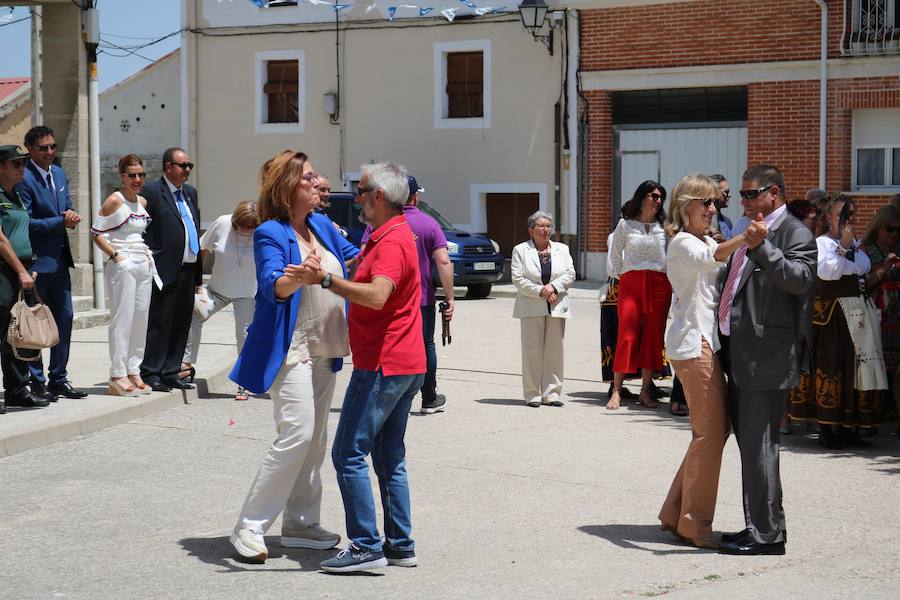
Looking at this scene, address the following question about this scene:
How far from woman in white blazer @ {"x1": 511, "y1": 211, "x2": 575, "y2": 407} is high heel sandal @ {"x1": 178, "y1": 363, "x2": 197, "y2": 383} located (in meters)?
2.83

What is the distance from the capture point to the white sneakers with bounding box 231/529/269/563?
6.16 metres

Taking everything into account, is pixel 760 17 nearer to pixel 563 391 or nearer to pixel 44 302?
pixel 563 391

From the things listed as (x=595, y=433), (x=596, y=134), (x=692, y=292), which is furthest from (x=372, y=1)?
(x=692, y=292)

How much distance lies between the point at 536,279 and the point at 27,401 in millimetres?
4270

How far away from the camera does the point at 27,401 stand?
10180 millimetres

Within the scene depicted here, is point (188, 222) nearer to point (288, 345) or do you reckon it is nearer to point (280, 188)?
point (280, 188)

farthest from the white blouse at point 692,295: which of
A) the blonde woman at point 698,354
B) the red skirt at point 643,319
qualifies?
the red skirt at point 643,319

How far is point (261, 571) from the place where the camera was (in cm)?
613

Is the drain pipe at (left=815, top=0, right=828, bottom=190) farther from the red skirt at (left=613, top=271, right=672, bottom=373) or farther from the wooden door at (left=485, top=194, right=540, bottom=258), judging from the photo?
the red skirt at (left=613, top=271, right=672, bottom=373)

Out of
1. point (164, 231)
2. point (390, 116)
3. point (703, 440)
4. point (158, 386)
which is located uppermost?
point (390, 116)

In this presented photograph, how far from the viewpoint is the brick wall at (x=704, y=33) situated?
24.9m

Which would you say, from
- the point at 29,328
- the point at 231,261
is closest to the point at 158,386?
the point at 231,261

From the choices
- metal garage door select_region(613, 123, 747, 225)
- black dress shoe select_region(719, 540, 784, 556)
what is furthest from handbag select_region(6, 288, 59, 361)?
metal garage door select_region(613, 123, 747, 225)

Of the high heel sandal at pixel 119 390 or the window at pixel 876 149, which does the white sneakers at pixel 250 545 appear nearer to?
the high heel sandal at pixel 119 390
